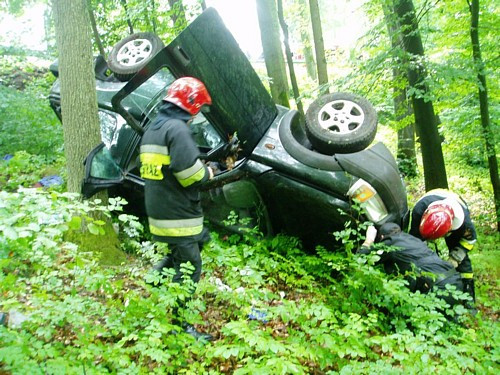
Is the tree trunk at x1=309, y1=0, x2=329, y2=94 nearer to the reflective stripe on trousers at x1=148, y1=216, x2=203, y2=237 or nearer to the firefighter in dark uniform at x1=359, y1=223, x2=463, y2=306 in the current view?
the firefighter in dark uniform at x1=359, y1=223, x2=463, y2=306

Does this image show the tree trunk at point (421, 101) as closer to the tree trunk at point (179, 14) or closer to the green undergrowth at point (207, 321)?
the green undergrowth at point (207, 321)

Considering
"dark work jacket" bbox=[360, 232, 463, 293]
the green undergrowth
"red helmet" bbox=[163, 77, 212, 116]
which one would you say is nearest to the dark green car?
"dark work jacket" bbox=[360, 232, 463, 293]

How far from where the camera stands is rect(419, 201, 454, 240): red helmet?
378 cm

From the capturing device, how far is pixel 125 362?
7.52 feet

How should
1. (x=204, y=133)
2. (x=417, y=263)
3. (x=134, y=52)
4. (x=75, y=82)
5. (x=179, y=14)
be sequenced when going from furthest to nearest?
(x=179, y=14) < (x=134, y=52) < (x=204, y=133) < (x=75, y=82) < (x=417, y=263)

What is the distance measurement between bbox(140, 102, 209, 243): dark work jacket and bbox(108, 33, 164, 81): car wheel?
2.51 metres

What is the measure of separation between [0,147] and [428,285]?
737 centimetres

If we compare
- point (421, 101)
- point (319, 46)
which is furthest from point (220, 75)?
point (319, 46)

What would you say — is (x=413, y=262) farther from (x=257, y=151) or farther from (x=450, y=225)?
(x=257, y=151)

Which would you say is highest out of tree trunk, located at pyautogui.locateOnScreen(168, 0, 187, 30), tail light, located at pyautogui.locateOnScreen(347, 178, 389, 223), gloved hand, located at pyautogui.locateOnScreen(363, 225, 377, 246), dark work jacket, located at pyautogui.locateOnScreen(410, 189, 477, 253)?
tree trunk, located at pyautogui.locateOnScreen(168, 0, 187, 30)

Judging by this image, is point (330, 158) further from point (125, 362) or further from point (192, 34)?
point (125, 362)

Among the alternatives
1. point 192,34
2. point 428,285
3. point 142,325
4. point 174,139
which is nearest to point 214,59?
point 192,34

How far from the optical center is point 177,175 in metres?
2.90

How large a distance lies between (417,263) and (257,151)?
1.88 m
